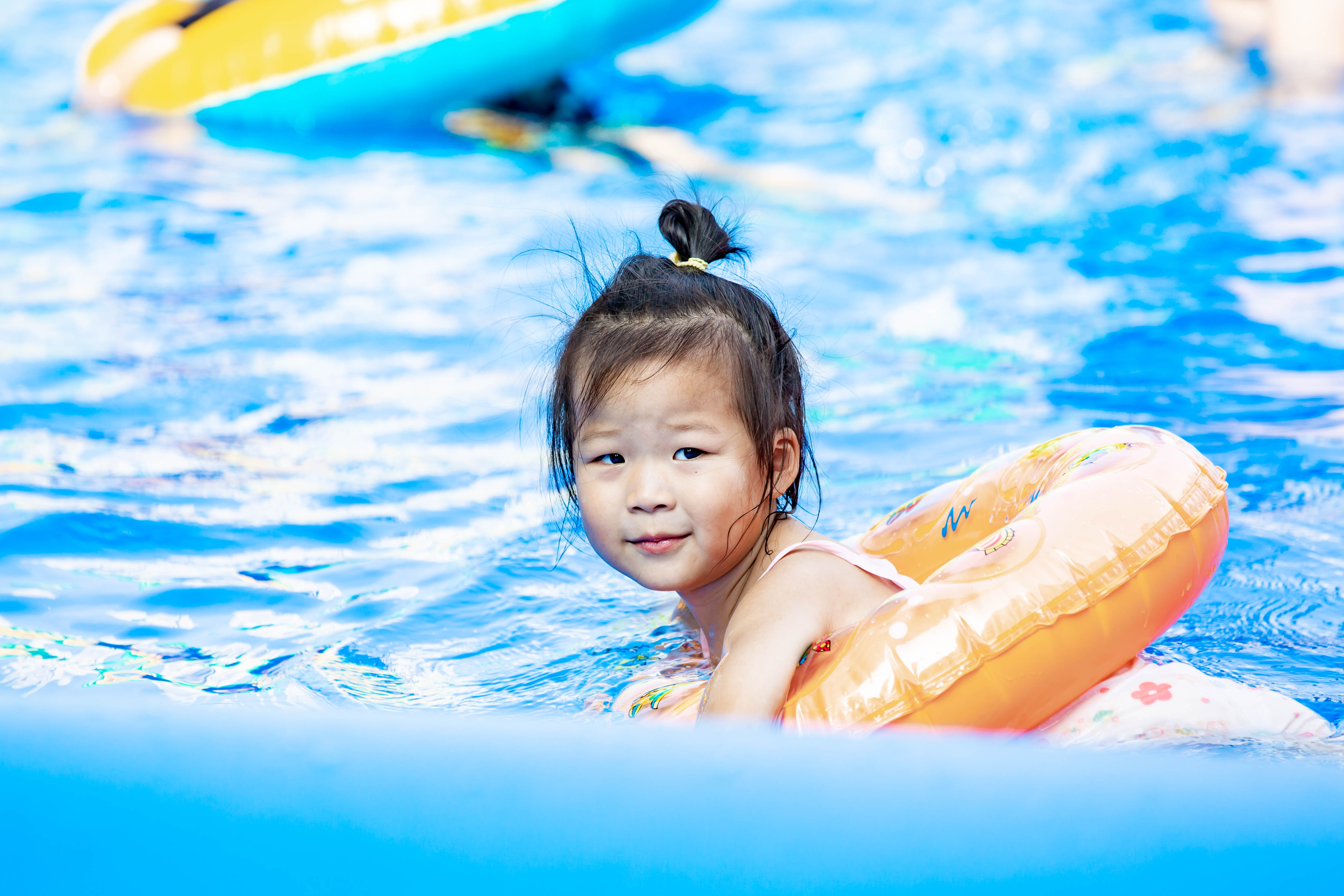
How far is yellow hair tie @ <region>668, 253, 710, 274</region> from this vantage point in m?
2.37

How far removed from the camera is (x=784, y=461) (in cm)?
235

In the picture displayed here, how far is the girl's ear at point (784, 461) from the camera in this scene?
2.32 metres

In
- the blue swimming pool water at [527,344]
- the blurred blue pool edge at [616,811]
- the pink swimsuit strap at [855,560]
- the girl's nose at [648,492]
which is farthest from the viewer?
the blue swimming pool water at [527,344]

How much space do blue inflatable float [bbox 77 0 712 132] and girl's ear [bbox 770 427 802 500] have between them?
5.39 m

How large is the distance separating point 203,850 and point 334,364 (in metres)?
3.47

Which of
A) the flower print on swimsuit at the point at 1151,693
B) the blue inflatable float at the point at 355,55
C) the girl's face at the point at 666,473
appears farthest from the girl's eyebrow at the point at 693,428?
the blue inflatable float at the point at 355,55

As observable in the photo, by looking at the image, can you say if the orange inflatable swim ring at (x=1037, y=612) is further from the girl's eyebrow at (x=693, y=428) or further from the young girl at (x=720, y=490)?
the girl's eyebrow at (x=693, y=428)

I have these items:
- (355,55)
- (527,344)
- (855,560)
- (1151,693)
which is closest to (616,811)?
(855,560)

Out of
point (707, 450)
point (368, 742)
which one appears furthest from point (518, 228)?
point (368, 742)

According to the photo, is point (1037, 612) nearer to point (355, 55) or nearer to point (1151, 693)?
point (1151, 693)

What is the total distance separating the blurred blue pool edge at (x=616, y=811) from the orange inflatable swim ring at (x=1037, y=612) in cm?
64

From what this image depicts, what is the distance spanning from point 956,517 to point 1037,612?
2.08ft

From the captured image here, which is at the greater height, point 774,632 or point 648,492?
point 648,492

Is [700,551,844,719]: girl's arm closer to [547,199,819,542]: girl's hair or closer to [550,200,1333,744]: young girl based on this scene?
[550,200,1333,744]: young girl
